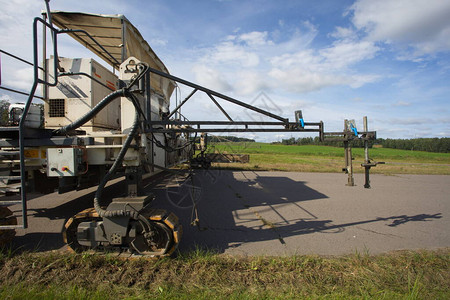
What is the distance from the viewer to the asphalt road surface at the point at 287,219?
3811 mm

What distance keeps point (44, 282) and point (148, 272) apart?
1193 millimetres

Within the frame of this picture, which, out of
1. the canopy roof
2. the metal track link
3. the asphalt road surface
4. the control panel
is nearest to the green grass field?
the asphalt road surface

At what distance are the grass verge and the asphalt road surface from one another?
16.0 inches

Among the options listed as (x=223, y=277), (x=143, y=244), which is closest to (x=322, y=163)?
(x=223, y=277)

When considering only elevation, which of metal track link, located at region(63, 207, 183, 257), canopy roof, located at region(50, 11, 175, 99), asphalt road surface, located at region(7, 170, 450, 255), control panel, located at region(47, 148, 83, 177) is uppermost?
canopy roof, located at region(50, 11, 175, 99)

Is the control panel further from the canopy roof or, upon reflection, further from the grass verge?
the canopy roof

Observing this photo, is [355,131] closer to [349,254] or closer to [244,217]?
[349,254]

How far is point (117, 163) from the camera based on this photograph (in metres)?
3.04

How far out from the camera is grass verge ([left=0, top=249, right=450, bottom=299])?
2461 mm

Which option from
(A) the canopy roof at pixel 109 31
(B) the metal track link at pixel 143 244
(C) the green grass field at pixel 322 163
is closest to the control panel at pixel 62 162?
(B) the metal track link at pixel 143 244

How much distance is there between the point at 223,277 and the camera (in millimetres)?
2789

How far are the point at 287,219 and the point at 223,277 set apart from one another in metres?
2.78

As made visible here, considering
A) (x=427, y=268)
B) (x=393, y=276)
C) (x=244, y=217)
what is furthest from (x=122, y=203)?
(x=427, y=268)

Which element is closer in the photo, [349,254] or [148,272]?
[148,272]
